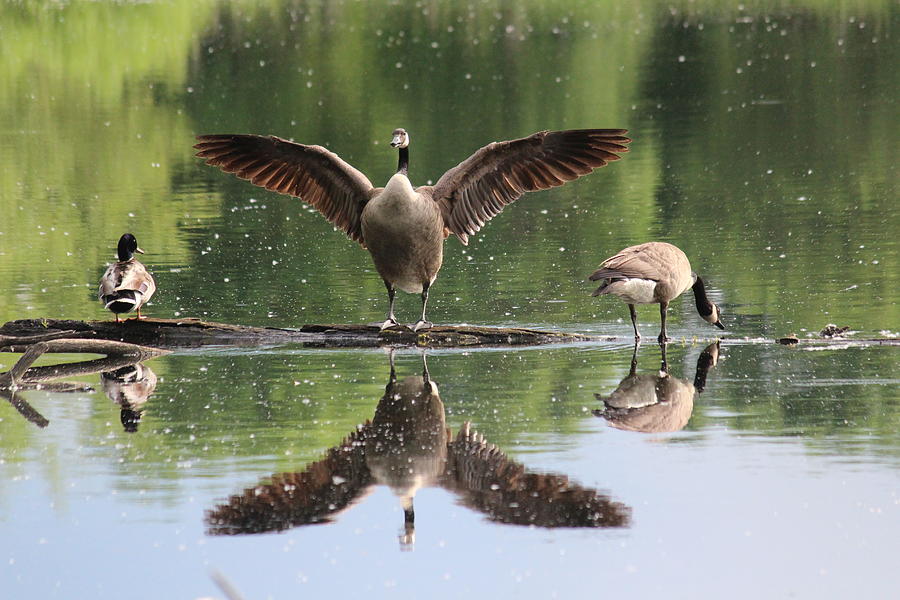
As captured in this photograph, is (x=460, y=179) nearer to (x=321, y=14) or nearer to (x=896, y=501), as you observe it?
(x=896, y=501)

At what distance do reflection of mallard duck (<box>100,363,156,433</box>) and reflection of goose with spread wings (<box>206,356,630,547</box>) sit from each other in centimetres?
176

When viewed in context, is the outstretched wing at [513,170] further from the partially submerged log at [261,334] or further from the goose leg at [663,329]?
the goose leg at [663,329]

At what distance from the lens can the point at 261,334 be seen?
12.3 meters

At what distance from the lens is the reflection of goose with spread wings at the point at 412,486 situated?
7.76m

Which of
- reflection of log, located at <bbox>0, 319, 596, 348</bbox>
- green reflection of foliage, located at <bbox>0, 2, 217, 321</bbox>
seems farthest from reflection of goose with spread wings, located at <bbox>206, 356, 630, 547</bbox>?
green reflection of foliage, located at <bbox>0, 2, 217, 321</bbox>

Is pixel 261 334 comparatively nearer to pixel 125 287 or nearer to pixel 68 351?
pixel 125 287

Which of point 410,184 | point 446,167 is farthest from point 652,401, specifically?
point 446,167

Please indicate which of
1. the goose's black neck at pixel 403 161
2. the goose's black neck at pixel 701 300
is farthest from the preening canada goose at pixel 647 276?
the goose's black neck at pixel 403 161

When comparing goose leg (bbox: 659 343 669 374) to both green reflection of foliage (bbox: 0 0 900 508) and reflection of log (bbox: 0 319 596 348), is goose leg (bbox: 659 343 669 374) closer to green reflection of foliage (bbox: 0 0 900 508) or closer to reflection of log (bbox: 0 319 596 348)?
green reflection of foliage (bbox: 0 0 900 508)

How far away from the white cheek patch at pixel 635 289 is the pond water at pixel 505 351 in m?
0.47

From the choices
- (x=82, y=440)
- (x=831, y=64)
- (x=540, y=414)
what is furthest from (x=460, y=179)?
(x=831, y=64)

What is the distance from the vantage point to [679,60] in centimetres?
3872

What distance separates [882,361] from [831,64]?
1038 inches

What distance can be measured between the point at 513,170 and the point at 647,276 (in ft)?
5.19
